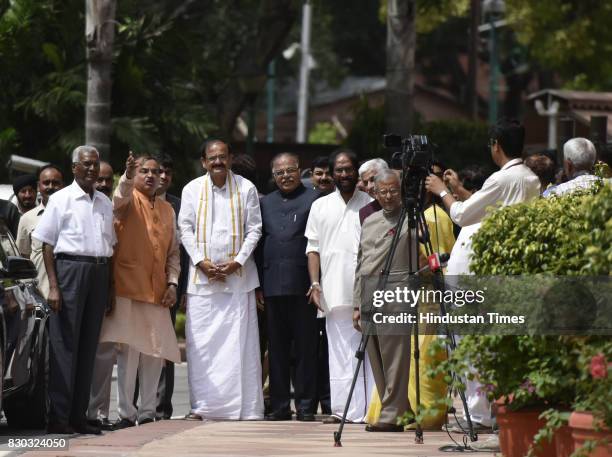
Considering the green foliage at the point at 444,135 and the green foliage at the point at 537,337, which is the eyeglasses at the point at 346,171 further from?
the green foliage at the point at 444,135

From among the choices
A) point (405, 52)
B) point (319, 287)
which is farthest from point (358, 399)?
point (405, 52)

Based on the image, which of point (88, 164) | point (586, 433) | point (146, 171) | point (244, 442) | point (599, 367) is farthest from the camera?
point (146, 171)

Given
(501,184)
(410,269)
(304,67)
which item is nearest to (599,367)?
(501,184)

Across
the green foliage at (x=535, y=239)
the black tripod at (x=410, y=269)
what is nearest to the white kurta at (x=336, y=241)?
the black tripod at (x=410, y=269)

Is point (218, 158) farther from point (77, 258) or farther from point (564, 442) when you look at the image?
point (564, 442)

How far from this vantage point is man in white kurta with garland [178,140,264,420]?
43.4 ft

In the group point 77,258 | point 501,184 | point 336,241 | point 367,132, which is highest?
point 367,132

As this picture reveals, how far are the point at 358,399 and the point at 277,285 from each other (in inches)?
46.2

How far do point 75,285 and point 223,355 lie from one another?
76.3 inches

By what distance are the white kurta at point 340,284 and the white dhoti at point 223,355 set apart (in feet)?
2.20

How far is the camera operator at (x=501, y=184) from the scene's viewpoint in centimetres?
1068

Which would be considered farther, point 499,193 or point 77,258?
point 77,258

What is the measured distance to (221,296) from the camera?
13.3 meters

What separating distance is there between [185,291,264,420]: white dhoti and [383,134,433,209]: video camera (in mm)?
2917
